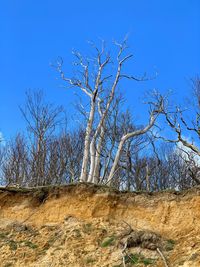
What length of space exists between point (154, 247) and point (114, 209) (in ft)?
7.04

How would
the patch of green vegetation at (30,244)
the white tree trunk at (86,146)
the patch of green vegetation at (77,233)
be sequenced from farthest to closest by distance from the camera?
the white tree trunk at (86,146), the patch of green vegetation at (30,244), the patch of green vegetation at (77,233)

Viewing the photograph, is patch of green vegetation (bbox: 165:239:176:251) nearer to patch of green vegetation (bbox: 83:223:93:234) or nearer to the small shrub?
the small shrub

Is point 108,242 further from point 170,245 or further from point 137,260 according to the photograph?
point 170,245

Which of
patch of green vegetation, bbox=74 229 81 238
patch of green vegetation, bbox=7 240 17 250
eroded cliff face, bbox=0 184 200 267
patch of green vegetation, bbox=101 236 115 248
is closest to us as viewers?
eroded cliff face, bbox=0 184 200 267

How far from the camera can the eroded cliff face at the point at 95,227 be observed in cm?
951

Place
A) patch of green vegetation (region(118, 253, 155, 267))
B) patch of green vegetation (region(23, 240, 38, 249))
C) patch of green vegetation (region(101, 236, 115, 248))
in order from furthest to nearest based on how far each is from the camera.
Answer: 1. patch of green vegetation (region(23, 240, 38, 249))
2. patch of green vegetation (region(101, 236, 115, 248))
3. patch of green vegetation (region(118, 253, 155, 267))

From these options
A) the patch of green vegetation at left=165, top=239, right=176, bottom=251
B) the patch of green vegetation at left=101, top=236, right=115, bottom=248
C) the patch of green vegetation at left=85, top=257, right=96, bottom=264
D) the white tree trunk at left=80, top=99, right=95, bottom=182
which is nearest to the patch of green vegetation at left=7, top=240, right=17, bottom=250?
the patch of green vegetation at left=85, top=257, right=96, bottom=264

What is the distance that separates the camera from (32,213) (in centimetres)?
1235

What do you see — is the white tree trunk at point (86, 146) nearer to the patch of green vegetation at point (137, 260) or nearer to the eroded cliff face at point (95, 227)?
the eroded cliff face at point (95, 227)

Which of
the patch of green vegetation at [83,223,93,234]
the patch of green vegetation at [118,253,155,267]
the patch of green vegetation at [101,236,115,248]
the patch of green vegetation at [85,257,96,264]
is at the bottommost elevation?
the patch of green vegetation at [85,257,96,264]

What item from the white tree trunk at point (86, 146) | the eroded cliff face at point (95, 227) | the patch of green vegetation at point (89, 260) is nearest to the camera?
the eroded cliff face at point (95, 227)

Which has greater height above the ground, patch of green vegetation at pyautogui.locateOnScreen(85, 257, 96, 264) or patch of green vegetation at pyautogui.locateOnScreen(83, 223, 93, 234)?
patch of green vegetation at pyautogui.locateOnScreen(83, 223, 93, 234)

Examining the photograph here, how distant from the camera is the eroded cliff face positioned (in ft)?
31.2

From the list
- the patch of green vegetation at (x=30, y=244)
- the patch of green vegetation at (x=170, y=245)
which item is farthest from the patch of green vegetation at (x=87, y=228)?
the patch of green vegetation at (x=170, y=245)
